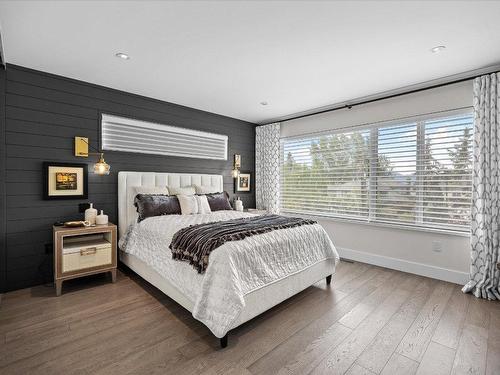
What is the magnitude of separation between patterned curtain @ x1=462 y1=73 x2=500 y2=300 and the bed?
164 centimetres

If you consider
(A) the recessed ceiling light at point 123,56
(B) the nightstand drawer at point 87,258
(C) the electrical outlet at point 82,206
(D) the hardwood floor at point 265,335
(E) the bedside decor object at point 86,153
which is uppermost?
(A) the recessed ceiling light at point 123,56

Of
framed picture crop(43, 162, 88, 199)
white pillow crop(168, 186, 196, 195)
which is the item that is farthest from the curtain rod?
framed picture crop(43, 162, 88, 199)

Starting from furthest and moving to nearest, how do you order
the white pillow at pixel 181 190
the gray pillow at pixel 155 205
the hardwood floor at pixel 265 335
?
the white pillow at pixel 181 190 → the gray pillow at pixel 155 205 → the hardwood floor at pixel 265 335

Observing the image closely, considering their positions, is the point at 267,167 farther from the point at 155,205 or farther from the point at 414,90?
the point at 414,90

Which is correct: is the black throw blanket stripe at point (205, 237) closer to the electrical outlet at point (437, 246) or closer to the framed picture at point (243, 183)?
the electrical outlet at point (437, 246)

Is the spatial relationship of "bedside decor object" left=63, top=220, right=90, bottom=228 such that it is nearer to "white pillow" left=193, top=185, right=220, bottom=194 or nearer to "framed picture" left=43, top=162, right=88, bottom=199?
"framed picture" left=43, top=162, right=88, bottom=199

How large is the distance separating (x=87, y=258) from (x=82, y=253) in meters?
0.09

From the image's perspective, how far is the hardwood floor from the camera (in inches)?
70.1

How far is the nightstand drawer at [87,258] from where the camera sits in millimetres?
2842

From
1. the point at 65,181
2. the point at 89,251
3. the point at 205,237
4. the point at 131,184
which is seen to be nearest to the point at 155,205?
the point at 131,184

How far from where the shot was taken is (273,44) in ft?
8.13

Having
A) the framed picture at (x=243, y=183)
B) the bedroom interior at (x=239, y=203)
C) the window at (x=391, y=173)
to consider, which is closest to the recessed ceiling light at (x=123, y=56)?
the bedroom interior at (x=239, y=203)

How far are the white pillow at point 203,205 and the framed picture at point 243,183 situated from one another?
145cm

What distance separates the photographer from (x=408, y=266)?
3619 millimetres
